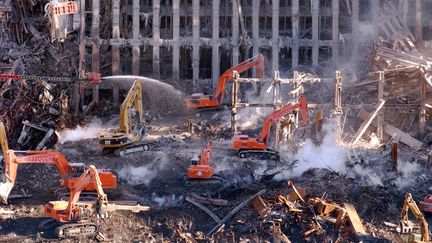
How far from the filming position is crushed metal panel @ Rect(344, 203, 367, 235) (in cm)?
2111

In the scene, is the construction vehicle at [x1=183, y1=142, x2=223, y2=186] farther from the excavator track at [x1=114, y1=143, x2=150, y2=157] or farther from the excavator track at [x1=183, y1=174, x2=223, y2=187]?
the excavator track at [x1=114, y1=143, x2=150, y2=157]

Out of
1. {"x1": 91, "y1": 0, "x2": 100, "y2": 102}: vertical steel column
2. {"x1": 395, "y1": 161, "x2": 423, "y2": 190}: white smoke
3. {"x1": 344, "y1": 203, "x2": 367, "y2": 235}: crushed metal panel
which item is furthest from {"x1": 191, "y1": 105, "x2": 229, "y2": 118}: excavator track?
{"x1": 344, "y1": 203, "x2": 367, "y2": 235}: crushed metal panel

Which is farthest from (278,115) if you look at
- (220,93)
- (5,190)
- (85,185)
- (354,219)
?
(5,190)

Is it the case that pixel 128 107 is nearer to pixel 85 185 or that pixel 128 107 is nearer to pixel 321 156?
pixel 85 185

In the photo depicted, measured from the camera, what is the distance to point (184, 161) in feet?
84.2

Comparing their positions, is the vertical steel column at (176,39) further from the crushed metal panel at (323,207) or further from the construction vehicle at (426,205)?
the construction vehicle at (426,205)

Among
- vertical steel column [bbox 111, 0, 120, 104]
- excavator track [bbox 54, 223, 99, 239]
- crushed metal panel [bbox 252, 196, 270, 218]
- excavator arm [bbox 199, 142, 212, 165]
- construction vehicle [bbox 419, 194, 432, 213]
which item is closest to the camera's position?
excavator track [bbox 54, 223, 99, 239]

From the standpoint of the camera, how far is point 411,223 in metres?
21.5

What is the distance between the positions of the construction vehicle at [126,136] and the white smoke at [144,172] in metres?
1.06

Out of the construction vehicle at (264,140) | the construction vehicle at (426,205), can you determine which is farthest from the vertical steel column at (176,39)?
the construction vehicle at (426,205)

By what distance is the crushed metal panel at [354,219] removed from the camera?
2111cm

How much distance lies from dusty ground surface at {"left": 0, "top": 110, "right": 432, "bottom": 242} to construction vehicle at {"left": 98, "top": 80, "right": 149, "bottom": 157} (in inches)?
13.6

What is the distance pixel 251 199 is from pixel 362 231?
3060mm

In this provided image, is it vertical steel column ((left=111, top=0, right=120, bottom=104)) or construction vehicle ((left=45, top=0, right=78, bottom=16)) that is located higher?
construction vehicle ((left=45, top=0, right=78, bottom=16))
